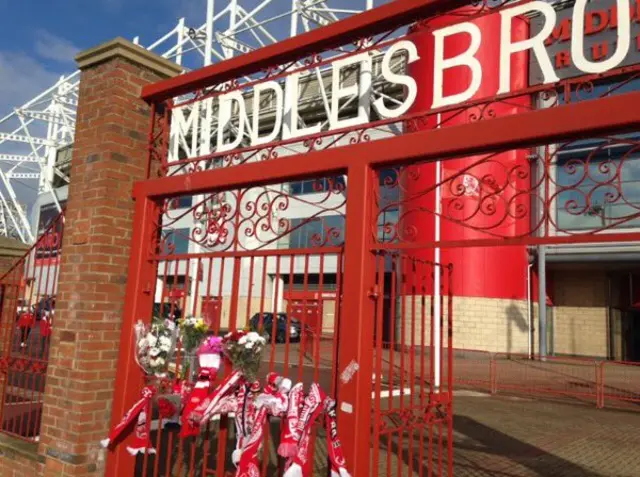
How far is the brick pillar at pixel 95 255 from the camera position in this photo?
4.54 meters

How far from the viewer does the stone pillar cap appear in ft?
16.0

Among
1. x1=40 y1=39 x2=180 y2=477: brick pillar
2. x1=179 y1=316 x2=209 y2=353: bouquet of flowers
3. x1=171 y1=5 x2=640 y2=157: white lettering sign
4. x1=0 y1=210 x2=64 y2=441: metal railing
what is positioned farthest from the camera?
x1=0 y1=210 x2=64 y2=441: metal railing

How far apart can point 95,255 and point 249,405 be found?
199 cm

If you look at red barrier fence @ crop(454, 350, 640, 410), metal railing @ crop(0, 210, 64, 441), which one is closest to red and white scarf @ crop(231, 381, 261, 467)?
metal railing @ crop(0, 210, 64, 441)

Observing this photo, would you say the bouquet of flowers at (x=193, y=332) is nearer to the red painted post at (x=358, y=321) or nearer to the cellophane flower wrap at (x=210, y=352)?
the cellophane flower wrap at (x=210, y=352)

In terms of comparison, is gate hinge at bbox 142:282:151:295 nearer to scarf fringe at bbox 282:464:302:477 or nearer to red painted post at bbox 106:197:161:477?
red painted post at bbox 106:197:161:477

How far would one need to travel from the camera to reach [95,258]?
4648 mm

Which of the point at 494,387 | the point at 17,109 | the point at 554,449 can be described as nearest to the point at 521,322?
the point at 494,387

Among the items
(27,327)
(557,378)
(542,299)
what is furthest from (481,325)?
(27,327)

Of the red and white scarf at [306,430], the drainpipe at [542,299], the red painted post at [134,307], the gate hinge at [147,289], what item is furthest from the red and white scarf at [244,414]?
the drainpipe at [542,299]

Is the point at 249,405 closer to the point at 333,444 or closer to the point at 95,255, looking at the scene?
the point at 333,444

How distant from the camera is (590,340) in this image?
798 inches

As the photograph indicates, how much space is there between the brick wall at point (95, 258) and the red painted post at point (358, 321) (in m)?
2.25

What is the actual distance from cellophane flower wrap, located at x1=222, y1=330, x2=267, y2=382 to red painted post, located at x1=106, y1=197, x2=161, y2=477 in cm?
134
